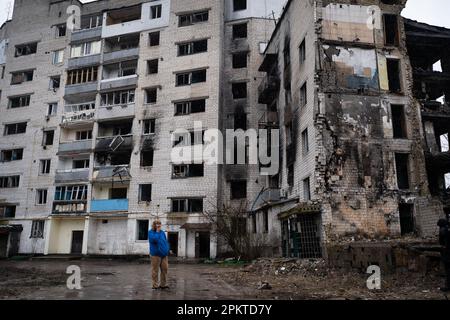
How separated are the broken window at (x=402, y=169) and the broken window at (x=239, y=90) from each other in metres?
15.5

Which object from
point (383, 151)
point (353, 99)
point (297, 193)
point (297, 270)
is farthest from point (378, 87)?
point (297, 270)

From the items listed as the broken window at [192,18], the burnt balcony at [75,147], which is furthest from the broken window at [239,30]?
the burnt balcony at [75,147]

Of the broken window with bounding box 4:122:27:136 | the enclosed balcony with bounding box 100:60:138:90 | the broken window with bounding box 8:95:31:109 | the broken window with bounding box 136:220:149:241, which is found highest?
the enclosed balcony with bounding box 100:60:138:90

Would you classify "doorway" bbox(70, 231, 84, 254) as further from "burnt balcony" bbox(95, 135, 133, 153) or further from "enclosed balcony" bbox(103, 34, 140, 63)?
"enclosed balcony" bbox(103, 34, 140, 63)

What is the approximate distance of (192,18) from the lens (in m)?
34.1

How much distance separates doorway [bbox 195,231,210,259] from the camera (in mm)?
29141

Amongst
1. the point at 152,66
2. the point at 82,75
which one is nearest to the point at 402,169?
the point at 152,66

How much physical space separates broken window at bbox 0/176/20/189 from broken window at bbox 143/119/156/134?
1368cm

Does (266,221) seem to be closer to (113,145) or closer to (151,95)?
(113,145)

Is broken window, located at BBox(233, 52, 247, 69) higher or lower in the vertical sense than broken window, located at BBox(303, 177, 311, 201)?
higher

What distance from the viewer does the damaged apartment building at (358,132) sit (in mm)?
18766

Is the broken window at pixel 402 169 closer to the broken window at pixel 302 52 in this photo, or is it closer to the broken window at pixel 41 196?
the broken window at pixel 302 52

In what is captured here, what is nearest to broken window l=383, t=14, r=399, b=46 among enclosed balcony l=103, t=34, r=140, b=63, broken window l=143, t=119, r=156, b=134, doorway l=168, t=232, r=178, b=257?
broken window l=143, t=119, r=156, b=134

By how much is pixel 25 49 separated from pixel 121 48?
11.2 meters
